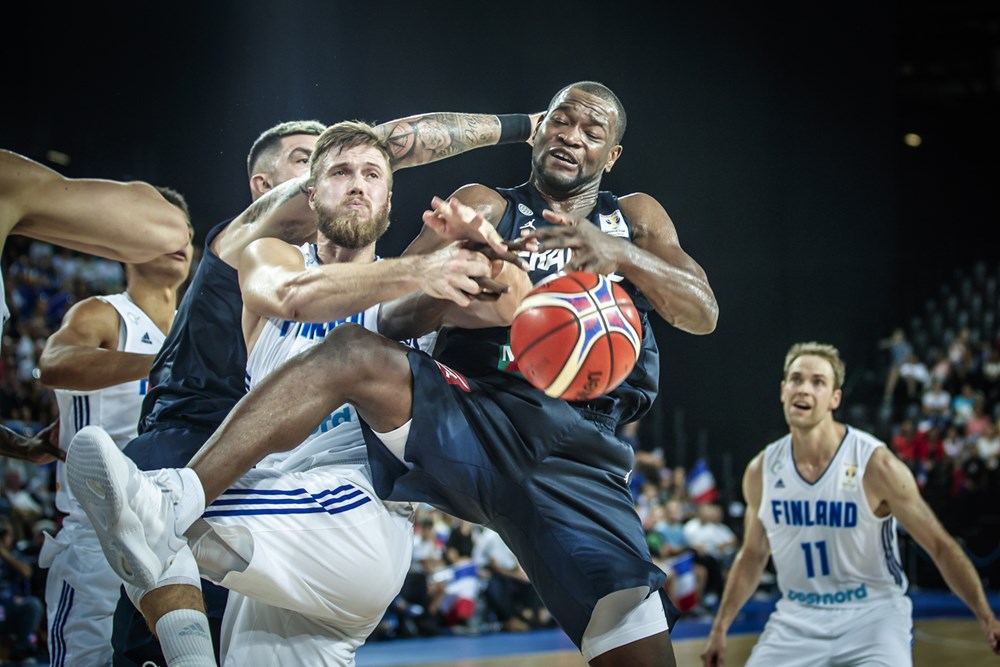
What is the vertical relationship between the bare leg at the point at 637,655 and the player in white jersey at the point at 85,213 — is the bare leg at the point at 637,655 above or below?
below

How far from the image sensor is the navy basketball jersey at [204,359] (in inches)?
149

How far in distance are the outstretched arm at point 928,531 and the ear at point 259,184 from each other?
330cm

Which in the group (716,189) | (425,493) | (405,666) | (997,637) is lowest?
(405,666)

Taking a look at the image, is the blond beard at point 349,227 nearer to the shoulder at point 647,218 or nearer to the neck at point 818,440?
the shoulder at point 647,218

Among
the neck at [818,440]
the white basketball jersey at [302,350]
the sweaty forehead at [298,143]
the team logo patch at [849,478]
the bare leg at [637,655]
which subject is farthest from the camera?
the neck at [818,440]

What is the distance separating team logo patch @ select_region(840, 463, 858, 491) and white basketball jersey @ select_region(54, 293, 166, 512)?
3.51 meters

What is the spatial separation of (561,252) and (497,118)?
87 cm

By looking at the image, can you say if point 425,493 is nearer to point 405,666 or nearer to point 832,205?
point 405,666

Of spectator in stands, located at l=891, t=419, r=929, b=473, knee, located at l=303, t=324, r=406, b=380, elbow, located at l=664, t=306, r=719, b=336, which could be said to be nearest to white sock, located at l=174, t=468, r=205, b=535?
knee, located at l=303, t=324, r=406, b=380

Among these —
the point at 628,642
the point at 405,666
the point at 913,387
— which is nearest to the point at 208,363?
the point at 628,642

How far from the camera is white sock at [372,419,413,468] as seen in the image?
3.00 metres

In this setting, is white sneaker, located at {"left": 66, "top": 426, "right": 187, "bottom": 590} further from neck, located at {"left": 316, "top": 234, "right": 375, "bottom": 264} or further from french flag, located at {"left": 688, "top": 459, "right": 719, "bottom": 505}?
french flag, located at {"left": 688, "top": 459, "right": 719, "bottom": 505}

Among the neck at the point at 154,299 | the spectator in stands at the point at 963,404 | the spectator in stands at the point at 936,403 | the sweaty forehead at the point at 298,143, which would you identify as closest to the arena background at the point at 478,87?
the sweaty forehead at the point at 298,143

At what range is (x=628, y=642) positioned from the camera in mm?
3283
